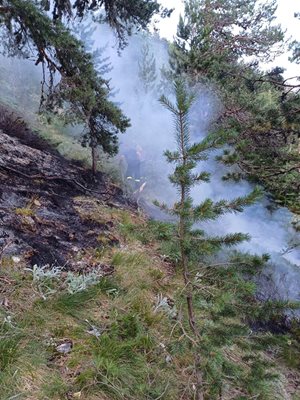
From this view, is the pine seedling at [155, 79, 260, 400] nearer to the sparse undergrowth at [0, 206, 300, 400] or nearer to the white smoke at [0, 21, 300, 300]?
the sparse undergrowth at [0, 206, 300, 400]

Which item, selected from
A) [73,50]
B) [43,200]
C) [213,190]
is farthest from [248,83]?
[213,190]

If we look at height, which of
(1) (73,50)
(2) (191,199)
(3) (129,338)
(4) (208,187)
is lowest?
(4) (208,187)

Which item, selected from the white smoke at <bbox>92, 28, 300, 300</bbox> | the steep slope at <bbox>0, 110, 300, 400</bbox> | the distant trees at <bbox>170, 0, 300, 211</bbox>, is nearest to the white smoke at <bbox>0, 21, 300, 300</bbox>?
the white smoke at <bbox>92, 28, 300, 300</bbox>

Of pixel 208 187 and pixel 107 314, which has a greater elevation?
pixel 107 314

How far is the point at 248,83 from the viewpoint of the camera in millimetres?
6277

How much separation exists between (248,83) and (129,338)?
517cm

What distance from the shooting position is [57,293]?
348cm

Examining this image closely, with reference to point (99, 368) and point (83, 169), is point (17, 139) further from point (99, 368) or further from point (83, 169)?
point (99, 368)

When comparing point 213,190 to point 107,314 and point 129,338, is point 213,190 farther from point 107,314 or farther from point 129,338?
point 129,338

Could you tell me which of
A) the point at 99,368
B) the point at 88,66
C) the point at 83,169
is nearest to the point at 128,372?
the point at 99,368

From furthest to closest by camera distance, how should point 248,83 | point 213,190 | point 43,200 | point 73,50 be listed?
point 213,190 < point 248,83 < point 43,200 < point 73,50

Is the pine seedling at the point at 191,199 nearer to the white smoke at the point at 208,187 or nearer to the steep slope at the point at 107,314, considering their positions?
the steep slope at the point at 107,314

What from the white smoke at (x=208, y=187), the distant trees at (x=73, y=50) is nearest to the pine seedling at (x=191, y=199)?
the white smoke at (x=208, y=187)

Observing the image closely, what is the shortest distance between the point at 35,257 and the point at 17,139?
4161mm
